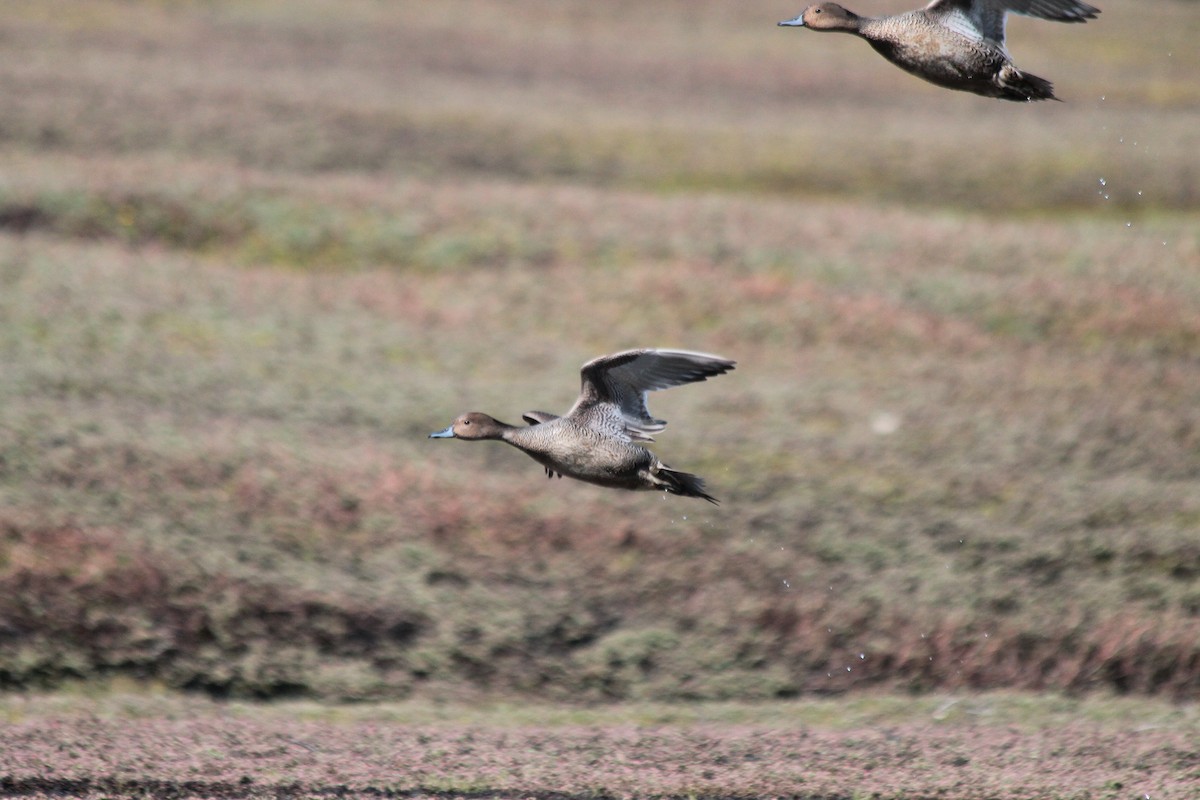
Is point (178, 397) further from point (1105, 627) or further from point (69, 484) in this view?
point (1105, 627)

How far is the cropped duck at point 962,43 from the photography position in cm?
731

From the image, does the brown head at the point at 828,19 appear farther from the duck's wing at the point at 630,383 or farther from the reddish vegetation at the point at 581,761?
the reddish vegetation at the point at 581,761

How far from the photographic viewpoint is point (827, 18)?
26.0 ft

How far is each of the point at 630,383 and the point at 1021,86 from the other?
2.43 m

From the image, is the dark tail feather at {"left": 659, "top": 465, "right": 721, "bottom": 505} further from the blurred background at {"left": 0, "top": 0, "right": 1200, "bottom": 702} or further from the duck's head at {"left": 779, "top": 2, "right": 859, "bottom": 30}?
the blurred background at {"left": 0, "top": 0, "right": 1200, "bottom": 702}

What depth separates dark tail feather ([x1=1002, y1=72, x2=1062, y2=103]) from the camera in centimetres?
718

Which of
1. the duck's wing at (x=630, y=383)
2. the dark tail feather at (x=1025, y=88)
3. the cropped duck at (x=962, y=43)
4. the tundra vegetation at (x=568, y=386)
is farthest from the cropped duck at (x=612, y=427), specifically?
the tundra vegetation at (x=568, y=386)

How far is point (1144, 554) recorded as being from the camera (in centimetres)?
1490

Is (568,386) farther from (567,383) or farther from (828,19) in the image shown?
(828,19)

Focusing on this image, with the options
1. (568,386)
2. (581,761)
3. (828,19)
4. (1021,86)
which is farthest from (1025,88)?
(568,386)

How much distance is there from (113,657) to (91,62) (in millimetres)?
23018

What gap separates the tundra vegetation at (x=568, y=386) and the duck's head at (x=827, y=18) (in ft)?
18.9

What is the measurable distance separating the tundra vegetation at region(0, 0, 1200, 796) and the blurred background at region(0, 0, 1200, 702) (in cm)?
5

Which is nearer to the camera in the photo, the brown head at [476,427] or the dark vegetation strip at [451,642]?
the brown head at [476,427]
